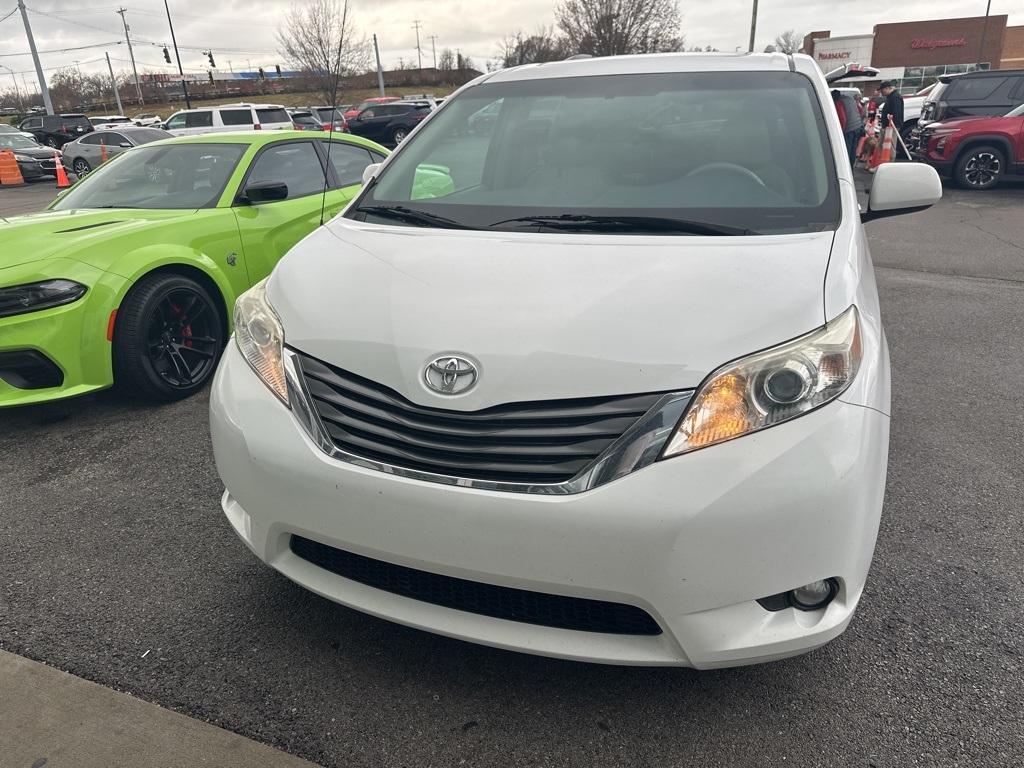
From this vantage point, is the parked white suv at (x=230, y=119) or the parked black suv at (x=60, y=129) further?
the parked black suv at (x=60, y=129)

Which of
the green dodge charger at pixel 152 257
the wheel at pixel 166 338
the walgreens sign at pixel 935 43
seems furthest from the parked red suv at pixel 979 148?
the walgreens sign at pixel 935 43

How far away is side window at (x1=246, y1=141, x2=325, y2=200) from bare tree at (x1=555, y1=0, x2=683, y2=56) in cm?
3909

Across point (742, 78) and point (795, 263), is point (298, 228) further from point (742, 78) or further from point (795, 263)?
point (795, 263)

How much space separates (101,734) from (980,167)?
14.7 metres

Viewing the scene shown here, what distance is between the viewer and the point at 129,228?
4.10 m

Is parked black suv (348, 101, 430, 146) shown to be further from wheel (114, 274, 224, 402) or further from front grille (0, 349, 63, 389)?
front grille (0, 349, 63, 389)

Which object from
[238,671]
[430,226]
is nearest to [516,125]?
[430,226]

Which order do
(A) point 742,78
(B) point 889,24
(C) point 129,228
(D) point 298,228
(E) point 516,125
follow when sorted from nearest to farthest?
(A) point 742,78
(E) point 516,125
(C) point 129,228
(D) point 298,228
(B) point 889,24

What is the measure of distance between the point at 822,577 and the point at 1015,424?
278cm

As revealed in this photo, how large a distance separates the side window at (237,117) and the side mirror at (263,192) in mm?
17912

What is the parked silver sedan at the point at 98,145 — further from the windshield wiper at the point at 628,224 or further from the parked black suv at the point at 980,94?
the windshield wiper at the point at 628,224

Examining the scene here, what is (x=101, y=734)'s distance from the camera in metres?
1.92

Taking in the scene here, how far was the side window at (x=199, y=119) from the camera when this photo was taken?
20611 mm

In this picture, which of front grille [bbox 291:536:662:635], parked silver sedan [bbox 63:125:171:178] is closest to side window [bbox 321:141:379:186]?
front grille [bbox 291:536:662:635]
